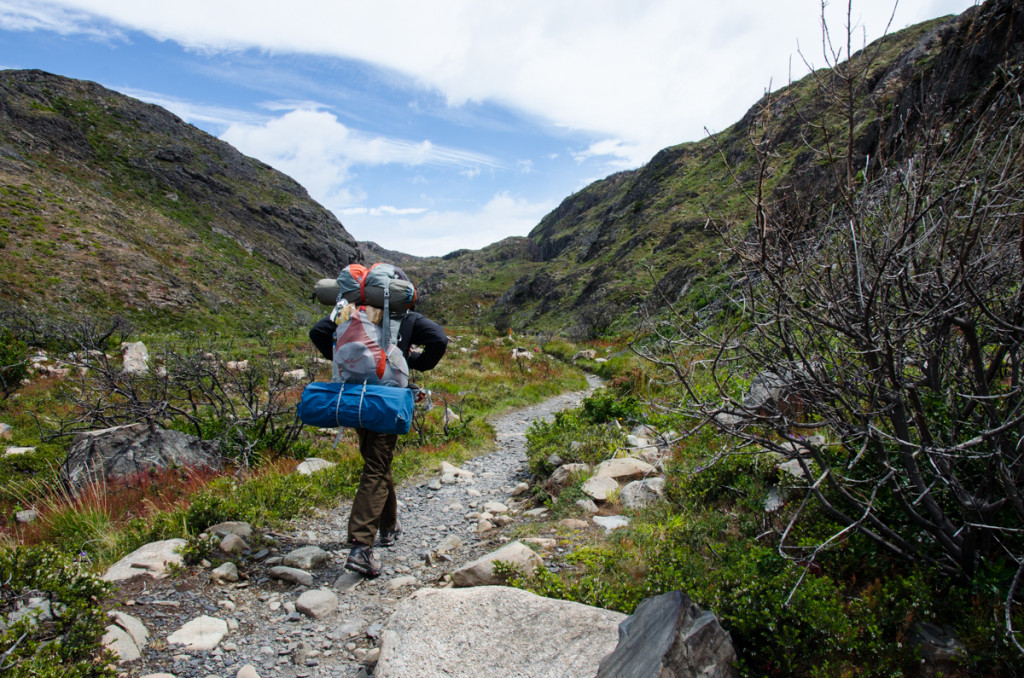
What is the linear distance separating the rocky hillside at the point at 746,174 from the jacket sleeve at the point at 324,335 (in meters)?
2.85

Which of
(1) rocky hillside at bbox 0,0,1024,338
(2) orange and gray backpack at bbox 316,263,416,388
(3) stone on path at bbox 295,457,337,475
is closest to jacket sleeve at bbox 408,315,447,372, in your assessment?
(2) orange and gray backpack at bbox 316,263,416,388

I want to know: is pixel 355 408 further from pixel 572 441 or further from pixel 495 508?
pixel 572 441

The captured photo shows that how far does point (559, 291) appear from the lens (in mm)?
55094

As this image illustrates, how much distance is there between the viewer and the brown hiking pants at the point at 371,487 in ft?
14.1

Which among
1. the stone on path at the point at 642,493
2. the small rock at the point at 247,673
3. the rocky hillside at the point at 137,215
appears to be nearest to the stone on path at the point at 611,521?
the stone on path at the point at 642,493

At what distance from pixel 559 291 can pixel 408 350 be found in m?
51.2

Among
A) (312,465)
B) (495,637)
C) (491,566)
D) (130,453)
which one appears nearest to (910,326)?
(495,637)

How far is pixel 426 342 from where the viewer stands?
4574mm

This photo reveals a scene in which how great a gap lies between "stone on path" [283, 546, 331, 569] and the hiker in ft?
0.86

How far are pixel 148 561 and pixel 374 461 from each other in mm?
1868

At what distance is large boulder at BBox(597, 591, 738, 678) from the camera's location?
7.59 ft

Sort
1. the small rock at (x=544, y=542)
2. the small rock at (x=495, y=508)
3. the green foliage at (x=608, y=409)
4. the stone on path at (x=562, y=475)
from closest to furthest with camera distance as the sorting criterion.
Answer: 1. the small rock at (x=544, y=542)
2. the small rock at (x=495, y=508)
3. the stone on path at (x=562, y=475)
4. the green foliage at (x=608, y=409)

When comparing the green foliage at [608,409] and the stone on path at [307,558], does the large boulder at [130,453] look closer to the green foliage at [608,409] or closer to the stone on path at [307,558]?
the stone on path at [307,558]

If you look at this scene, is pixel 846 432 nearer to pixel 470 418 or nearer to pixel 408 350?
pixel 408 350
